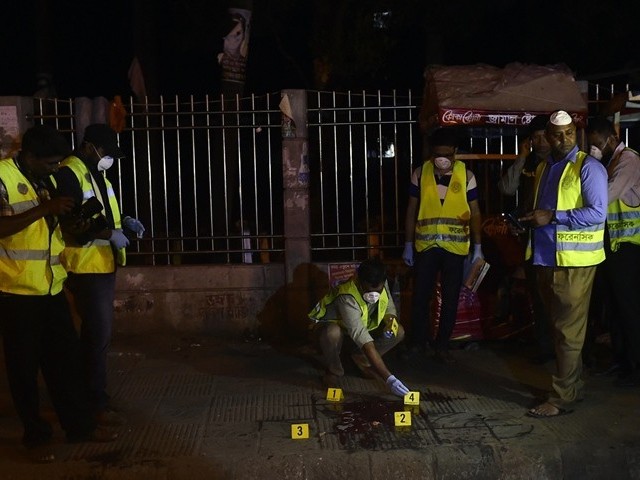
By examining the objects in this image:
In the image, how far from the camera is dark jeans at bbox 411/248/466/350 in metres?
6.64

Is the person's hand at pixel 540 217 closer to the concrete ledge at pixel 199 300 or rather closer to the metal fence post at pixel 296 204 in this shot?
the metal fence post at pixel 296 204

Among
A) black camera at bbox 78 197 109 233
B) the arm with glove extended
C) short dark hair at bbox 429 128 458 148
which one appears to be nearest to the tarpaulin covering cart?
short dark hair at bbox 429 128 458 148

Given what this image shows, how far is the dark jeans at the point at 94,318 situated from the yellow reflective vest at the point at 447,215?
2.71 metres

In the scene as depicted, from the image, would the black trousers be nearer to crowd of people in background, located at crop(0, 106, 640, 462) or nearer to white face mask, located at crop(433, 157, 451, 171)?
crowd of people in background, located at crop(0, 106, 640, 462)

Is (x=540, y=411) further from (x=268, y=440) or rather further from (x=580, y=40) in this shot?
(x=580, y=40)

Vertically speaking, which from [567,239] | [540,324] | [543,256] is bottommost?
[540,324]

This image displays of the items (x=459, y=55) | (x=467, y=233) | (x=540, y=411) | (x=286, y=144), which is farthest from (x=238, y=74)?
(x=459, y=55)

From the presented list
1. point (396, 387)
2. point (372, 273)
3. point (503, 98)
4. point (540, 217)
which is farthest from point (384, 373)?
point (503, 98)

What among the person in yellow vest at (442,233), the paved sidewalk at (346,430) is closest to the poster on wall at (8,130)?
the paved sidewalk at (346,430)

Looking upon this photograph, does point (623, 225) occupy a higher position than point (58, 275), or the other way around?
point (623, 225)

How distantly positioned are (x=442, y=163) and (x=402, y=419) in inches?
92.4

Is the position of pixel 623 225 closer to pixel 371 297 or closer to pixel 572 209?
pixel 572 209

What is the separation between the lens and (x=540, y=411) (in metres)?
5.19

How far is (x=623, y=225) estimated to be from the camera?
5793 mm
